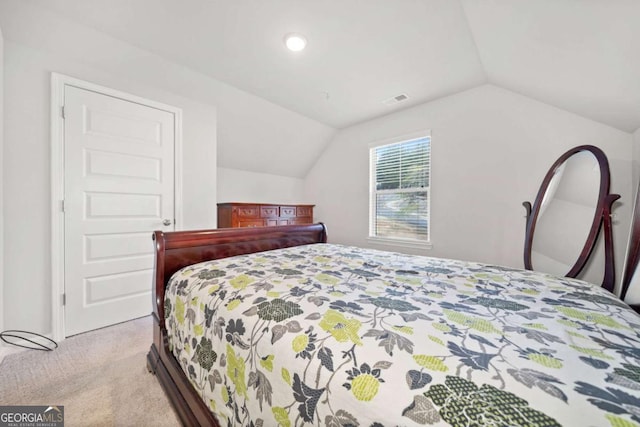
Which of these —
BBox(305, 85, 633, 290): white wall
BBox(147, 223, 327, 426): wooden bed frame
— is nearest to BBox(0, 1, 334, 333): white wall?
BBox(147, 223, 327, 426): wooden bed frame

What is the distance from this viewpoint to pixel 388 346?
2.02 ft

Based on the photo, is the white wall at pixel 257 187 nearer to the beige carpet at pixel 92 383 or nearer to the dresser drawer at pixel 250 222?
the dresser drawer at pixel 250 222

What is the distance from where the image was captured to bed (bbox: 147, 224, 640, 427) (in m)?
0.47

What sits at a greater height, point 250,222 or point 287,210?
point 287,210

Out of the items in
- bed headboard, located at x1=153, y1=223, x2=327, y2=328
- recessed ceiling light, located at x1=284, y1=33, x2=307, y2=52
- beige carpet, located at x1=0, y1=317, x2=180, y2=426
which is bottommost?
beige carpet, located at x1=0, y1=317, x2=180, y2=426

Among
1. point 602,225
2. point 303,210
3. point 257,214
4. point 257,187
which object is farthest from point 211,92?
point 602,225

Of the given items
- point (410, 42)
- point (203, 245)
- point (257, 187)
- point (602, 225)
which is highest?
point (410, 42)

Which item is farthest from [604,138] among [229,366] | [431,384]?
[229,366]

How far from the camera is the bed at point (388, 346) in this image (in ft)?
1.53

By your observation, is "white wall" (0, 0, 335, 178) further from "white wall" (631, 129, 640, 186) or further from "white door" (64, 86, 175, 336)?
"white wall" (631, 129, 640, 186)

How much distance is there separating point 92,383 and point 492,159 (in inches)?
155

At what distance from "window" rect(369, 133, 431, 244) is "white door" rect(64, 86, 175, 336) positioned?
276 centimetres

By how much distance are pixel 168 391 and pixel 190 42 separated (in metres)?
2.62

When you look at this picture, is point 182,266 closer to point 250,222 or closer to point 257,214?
point 250,222
